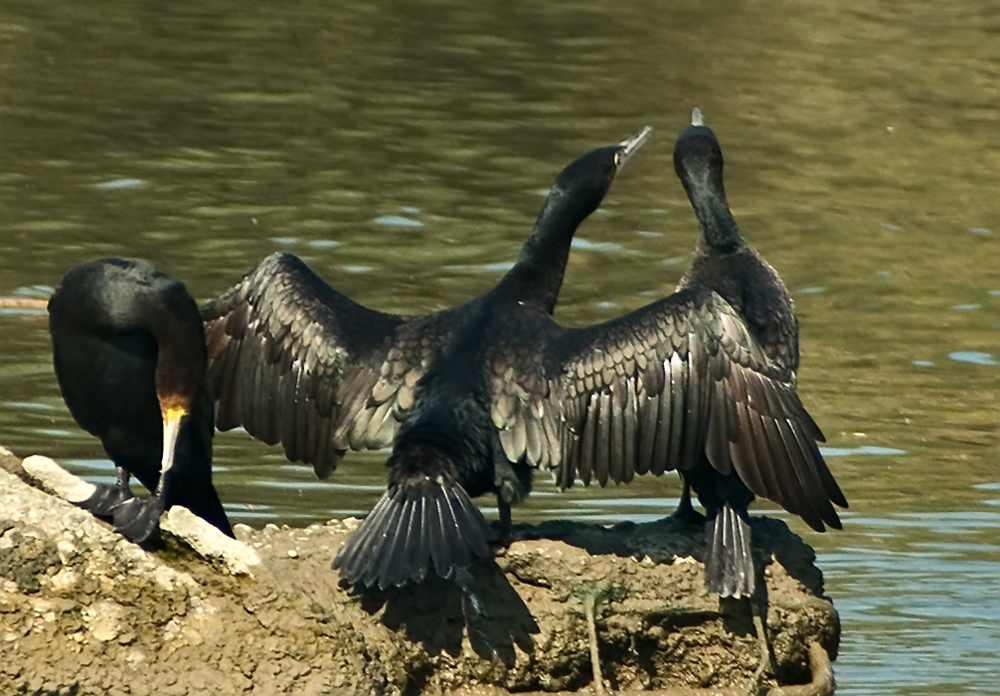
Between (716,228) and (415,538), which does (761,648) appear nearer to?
(415,538)

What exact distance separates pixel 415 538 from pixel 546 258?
161 cm

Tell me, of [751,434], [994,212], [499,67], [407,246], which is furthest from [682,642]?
[499,67]

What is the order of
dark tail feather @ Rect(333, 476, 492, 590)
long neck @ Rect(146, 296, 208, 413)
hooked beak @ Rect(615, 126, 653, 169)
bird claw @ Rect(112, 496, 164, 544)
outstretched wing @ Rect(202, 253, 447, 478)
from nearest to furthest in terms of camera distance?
bird claw @ Rect(112, 496, 164, 544) < dark tail feather @ Rect(333, 476, 492, 590) < long neck @ Rect(146, 296, 208, 413) < outstretched wing @ Rect(202, 253, 447, 478) < hooked beak @ Rect(615, 126, 653, 169)

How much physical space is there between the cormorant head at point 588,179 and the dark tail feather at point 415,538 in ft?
5.47

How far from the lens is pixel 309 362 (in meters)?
7.29

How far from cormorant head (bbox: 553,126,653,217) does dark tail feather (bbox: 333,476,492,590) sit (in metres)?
1.67

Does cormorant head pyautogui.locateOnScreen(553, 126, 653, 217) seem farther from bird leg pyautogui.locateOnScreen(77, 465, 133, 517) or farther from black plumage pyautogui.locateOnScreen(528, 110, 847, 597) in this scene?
bird leg pyautogui.locateOnScreen(77, 465, 133, 517)

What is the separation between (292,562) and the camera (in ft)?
21.8

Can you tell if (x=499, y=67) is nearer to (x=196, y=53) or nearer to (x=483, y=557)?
(x=196, y=53)

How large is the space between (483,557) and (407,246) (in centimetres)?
735

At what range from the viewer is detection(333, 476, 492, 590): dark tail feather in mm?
6199

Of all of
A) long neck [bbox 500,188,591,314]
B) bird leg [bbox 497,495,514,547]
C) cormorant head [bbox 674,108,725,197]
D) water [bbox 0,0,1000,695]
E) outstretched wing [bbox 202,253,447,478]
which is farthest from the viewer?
water [bbox 0,0,1000,695]

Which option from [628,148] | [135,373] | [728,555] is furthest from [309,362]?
[628,148]

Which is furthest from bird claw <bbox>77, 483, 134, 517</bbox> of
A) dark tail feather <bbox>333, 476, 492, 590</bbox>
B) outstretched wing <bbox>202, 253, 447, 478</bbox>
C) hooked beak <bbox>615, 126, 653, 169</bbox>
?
hooked beak <bbox>615, 126, 653, 169</bbox>
